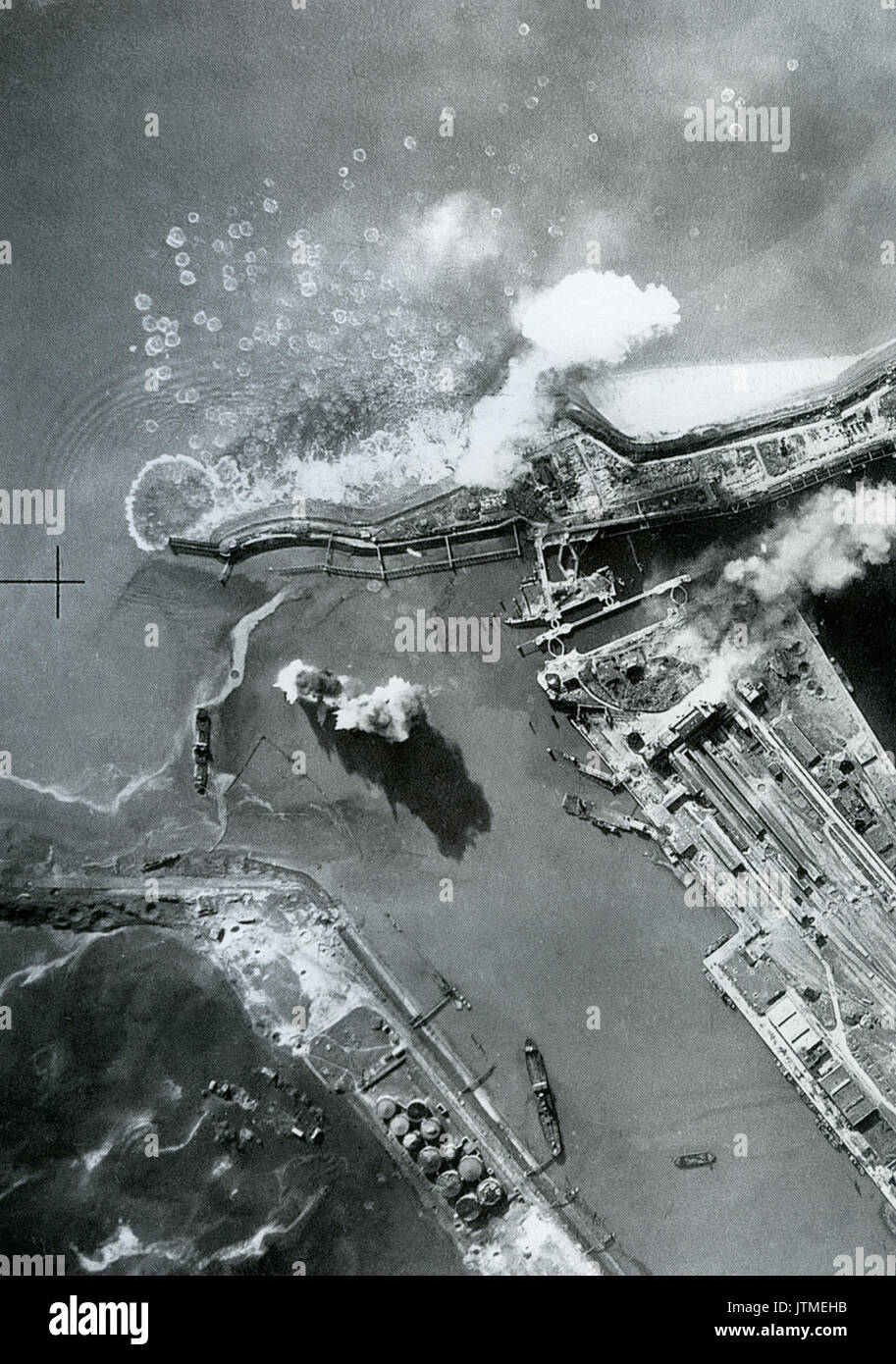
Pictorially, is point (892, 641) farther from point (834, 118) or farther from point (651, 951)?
point (834, 118)

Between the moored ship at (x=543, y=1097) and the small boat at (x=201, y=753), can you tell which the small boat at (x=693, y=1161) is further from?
the small boat at (x=201, y=753)

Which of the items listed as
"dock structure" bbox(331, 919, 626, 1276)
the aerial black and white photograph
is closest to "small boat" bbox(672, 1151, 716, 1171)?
the aerial black and white photograph

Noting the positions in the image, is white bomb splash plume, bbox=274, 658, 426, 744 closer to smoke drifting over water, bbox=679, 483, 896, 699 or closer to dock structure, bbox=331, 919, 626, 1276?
dock structure, bbox=331, 919, 626, 1276

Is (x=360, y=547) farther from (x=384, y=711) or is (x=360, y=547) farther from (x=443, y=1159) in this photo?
(x=443, y=1159)

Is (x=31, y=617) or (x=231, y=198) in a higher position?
(x=231, y=198)

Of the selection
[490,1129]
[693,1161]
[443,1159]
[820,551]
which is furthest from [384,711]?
[693,1161]

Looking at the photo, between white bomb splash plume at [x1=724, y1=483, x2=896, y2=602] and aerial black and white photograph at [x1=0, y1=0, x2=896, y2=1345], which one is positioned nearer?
aerial black and white photograph at [x1=0, y1=0, x2=896, y2=1345]
